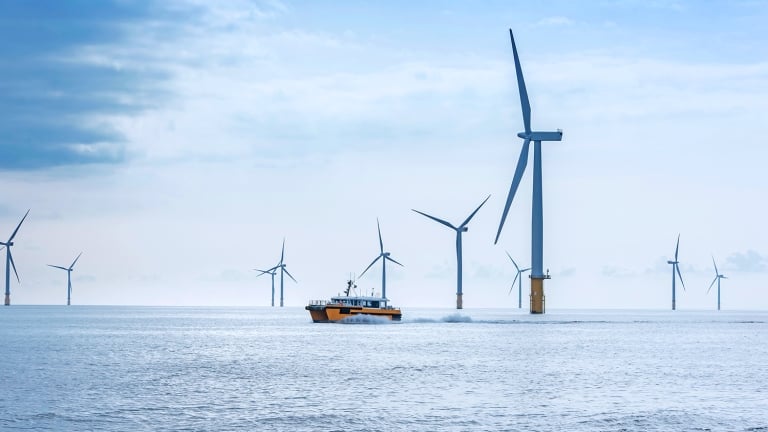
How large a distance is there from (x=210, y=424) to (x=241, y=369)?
44633 mm

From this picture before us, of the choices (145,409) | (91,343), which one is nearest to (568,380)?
(145,409)

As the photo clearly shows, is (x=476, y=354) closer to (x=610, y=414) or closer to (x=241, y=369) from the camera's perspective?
(x=241, y=369)

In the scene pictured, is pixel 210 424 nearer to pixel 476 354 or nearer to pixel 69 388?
pixel 69 388

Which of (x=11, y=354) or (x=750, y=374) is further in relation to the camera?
(x=11, y=354)

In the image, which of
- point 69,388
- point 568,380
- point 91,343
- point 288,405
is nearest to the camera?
point 288,405

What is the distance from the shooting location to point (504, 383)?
96312 millimetres

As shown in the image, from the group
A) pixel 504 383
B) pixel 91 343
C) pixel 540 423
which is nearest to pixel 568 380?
pixel 504 383

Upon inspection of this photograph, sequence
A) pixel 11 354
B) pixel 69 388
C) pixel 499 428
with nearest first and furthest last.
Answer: pixel 499 428
pixel 69 388
pixel 11 354

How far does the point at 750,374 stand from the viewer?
110 meters

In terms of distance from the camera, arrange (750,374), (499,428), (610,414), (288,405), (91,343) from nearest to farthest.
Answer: (499,428) → (610,414) → (288,405) → (750,374) → (91,343)

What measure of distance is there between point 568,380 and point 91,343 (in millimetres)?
94228

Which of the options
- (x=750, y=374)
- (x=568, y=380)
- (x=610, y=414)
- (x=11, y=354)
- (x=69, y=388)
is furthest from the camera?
(x=11, y=354)

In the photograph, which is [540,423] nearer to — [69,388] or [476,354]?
[69,388]

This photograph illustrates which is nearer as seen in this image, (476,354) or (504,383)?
(504,383)
